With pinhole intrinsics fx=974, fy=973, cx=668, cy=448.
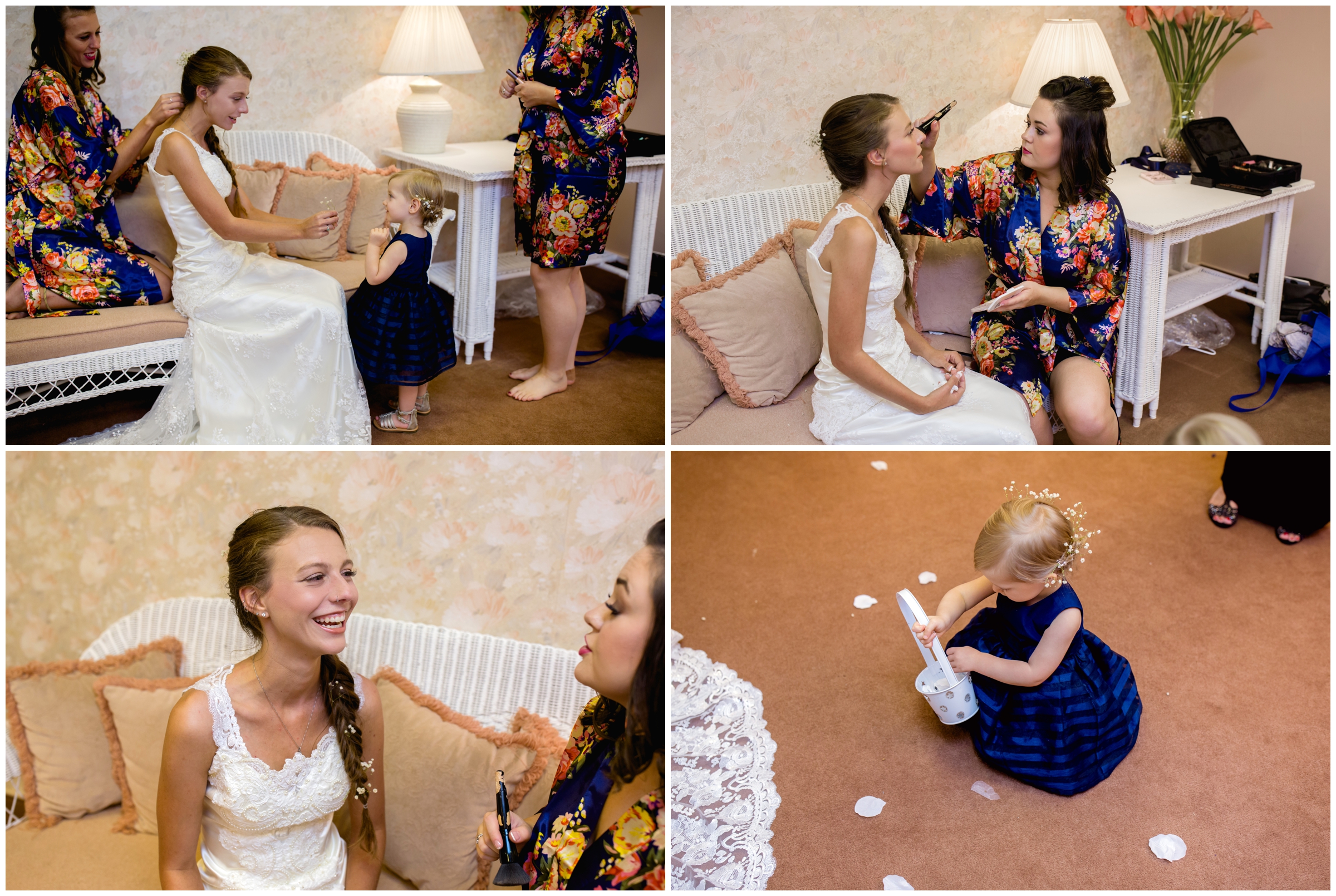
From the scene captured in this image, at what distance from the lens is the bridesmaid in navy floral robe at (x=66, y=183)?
2629 millimetres

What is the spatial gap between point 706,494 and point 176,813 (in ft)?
7.18

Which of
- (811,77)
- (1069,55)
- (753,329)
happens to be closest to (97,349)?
(753,329)

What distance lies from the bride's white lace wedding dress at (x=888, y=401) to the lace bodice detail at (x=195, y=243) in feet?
5.15

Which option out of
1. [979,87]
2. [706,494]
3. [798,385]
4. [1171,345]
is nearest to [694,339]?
[798,385]

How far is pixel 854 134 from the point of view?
7.04 ft

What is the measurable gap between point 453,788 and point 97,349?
5.28 ft

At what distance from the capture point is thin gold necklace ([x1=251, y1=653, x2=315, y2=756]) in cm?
173

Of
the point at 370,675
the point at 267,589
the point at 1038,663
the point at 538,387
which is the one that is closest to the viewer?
the point at 267,589

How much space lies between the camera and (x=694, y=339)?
260 centimetres

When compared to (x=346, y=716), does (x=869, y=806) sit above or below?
below

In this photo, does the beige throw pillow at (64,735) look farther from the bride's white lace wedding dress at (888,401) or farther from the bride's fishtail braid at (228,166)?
the bride's white lace wedding dress at (888,401)

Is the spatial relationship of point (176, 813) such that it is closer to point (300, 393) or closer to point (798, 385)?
point (300, 393)

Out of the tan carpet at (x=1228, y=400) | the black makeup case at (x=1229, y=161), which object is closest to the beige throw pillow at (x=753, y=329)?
the tan carpet at (x=1228, y=400)

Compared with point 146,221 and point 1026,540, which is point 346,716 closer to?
point 1026,540
